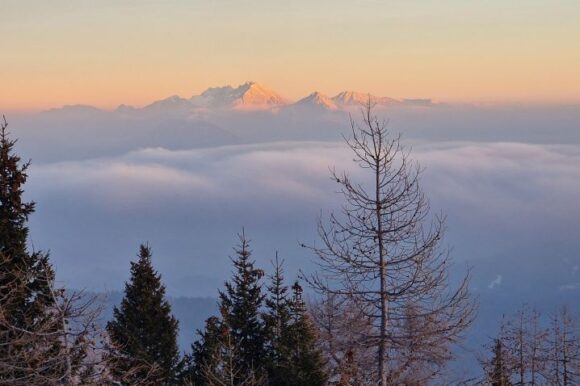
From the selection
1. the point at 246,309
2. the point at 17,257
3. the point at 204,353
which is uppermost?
the point at 17,257

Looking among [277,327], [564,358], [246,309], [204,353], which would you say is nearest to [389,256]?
[277,327]

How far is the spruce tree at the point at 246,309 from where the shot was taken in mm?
23969

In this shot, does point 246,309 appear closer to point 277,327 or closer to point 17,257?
point 277,327

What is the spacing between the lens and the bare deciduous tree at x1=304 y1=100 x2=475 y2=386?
13867 millimetres

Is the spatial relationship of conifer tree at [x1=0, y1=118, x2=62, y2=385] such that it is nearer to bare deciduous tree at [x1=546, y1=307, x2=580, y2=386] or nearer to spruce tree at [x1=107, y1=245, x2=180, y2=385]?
spruce tree at [x1=107, y1=245, x2=180, y2=385]

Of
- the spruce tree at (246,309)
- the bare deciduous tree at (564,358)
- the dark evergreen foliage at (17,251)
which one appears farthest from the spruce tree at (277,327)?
the bare deciduous tree at (564,358)

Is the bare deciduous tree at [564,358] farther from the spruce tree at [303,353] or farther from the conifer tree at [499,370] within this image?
the spruce tree at [303,353]

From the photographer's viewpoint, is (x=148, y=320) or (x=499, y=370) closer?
(x=148, y=320)

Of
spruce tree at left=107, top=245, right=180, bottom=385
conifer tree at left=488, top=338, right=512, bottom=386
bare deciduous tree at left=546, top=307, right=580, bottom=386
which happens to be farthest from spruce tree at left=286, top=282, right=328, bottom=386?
bare deciduous tree at left=546, top=307, right=580, bottom=386

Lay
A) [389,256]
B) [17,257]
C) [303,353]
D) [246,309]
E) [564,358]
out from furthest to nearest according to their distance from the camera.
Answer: [564,358] → [246,309] → [303,353] → [17,257] → [389,256]

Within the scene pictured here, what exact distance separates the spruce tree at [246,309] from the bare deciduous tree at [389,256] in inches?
394

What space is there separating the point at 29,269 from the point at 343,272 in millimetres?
7995

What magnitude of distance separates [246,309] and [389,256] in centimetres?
1089

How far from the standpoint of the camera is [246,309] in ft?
79.4
